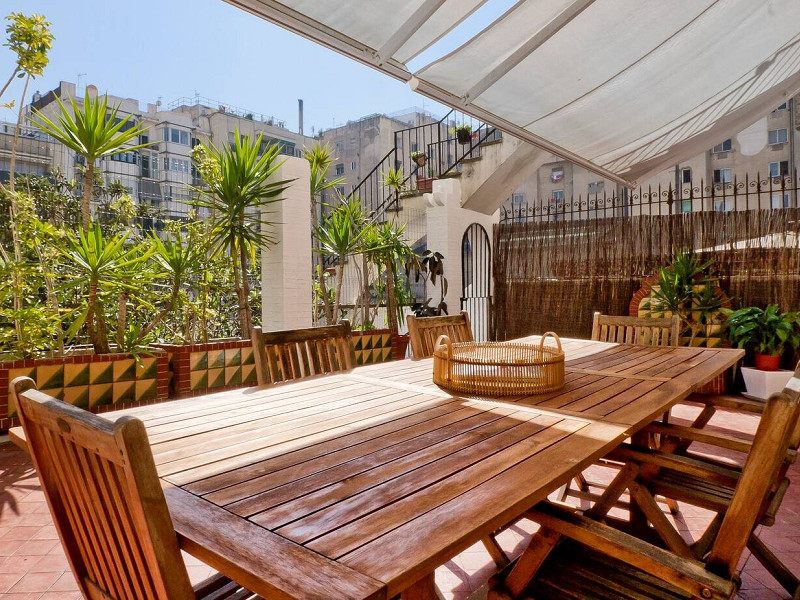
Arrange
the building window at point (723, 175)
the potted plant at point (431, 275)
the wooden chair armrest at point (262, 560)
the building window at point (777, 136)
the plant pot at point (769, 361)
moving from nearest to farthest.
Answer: the wooden chair armrest at point (262, 560) < the plant pot at point (769, 361) < the potted plant at point (431, 275) < the building window at point (777, 136) < the building window at point (723, 175)

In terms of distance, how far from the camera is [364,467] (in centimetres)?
116

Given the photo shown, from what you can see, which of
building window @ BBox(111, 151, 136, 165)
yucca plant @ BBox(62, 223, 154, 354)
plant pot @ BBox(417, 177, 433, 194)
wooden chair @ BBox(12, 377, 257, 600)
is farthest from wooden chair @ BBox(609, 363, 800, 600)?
building window @ BBox(111, 151, 136, 165)

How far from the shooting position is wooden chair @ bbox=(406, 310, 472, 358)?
9.67ft

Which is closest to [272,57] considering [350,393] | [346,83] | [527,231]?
[346,83]

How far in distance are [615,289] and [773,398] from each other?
5.69 m

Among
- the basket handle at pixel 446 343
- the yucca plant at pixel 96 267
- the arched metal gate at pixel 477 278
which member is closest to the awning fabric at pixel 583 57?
the basket handle at pixel 446 343

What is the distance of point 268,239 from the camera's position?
4895 mm

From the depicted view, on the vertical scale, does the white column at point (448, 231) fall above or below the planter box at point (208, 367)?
above

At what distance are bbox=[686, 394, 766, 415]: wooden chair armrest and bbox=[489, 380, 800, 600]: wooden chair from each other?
824 mm

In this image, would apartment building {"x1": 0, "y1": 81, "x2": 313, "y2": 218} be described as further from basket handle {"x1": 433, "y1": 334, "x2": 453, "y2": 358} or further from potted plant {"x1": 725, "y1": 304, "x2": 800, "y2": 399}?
basket handle {"x1": 433, "y1": 334, "x2": 453, "y2": 358}

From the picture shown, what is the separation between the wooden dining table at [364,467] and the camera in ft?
2.58

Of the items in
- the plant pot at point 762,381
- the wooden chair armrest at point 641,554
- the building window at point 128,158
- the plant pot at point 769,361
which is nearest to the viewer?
the wooden chair armrest at point 641,554

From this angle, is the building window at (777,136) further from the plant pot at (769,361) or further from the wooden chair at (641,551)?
the wooden chair at (641,551)

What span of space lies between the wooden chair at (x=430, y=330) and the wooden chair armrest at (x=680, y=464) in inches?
53.1
